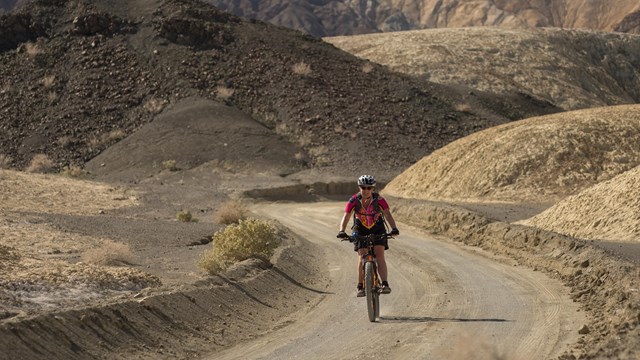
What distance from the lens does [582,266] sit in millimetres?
17562


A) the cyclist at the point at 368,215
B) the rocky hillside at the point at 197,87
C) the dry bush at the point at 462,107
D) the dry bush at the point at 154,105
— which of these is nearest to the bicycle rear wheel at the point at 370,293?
the cyclist at the point at 368,215

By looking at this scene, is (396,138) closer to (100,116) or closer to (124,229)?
(100,116)

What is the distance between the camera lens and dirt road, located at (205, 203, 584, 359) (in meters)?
11.5

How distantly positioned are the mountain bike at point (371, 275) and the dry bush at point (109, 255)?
7335 mm

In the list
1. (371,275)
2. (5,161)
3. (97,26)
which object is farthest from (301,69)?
(371,275)

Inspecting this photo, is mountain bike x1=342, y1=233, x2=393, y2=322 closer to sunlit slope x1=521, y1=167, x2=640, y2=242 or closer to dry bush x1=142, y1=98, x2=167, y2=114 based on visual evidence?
sunlit slope x1=521, y1=167, x2=640, y2=242

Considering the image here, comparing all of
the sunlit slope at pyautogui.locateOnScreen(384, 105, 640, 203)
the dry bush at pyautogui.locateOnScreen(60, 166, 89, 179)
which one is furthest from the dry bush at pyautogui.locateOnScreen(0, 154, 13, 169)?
the sunlit slope at pyautogui.locateOnScreen(384, 105, 640, 203)

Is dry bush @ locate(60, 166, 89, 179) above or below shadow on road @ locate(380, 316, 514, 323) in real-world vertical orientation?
below

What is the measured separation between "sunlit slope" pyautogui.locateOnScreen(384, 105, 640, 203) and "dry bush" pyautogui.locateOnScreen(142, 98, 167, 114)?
30675 millimetres

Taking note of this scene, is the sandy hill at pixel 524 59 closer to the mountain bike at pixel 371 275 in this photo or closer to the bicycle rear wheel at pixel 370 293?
the mountain bike at pixel 371 275

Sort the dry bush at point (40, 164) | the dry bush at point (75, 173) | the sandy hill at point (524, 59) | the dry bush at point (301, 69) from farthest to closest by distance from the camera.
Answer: the sandy hill at point (524, 59), the dry bush at point (301, 69), the dry bush at point (40, 164), the dry bush at point (75, 173)

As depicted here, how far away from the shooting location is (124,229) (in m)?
27.2

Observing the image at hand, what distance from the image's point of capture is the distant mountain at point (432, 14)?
162875mm

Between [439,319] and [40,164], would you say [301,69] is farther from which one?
[439,319]
